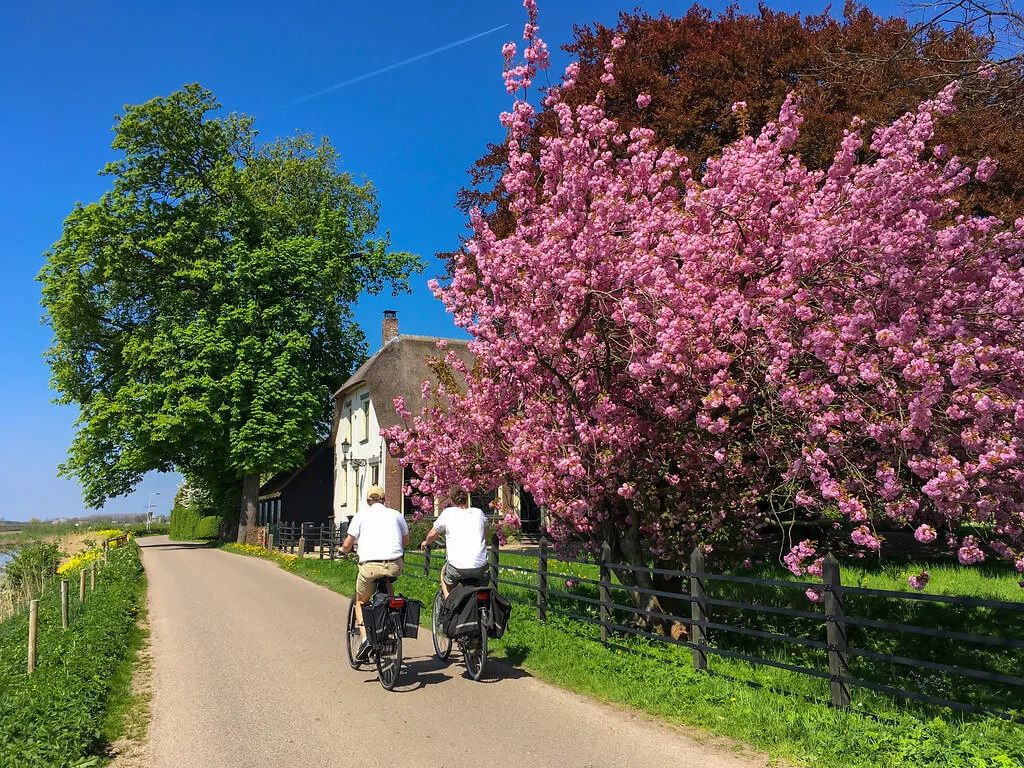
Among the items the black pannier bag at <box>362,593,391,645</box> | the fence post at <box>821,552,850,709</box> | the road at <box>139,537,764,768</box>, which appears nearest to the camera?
the road at <box>139,537,764,768</box>

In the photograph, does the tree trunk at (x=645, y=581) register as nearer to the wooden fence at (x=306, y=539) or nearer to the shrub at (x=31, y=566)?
the wooden fence at (x=306, y=539)

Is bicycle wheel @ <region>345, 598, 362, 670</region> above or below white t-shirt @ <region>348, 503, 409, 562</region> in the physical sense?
below

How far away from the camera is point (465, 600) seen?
8.02 metres

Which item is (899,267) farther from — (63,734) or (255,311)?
(255,311)

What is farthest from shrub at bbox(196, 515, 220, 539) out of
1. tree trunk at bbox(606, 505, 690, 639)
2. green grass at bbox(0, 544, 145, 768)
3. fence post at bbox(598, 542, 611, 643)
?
fence post at bbox(598, 542, 611, 643)

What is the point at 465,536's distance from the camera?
837 cm

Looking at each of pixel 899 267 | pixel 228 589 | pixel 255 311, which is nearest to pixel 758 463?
pixel 899 267

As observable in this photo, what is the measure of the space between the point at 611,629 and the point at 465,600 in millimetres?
2147

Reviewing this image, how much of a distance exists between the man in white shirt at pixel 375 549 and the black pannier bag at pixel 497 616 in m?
1.08

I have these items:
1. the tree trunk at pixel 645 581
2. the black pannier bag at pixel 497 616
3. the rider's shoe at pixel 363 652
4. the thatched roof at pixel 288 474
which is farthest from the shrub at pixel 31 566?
the black pannier bag at pixel 497 616

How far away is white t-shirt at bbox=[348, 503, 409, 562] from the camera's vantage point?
27.1 ft

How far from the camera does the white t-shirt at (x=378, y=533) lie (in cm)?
825

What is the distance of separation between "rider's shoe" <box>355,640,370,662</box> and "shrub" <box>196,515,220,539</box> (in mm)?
49731

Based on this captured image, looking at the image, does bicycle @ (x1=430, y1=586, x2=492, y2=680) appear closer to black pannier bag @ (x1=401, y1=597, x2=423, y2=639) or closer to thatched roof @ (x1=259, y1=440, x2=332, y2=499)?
black pannier bag @ (x1=401, y1=597, x2=423, y2=639)
